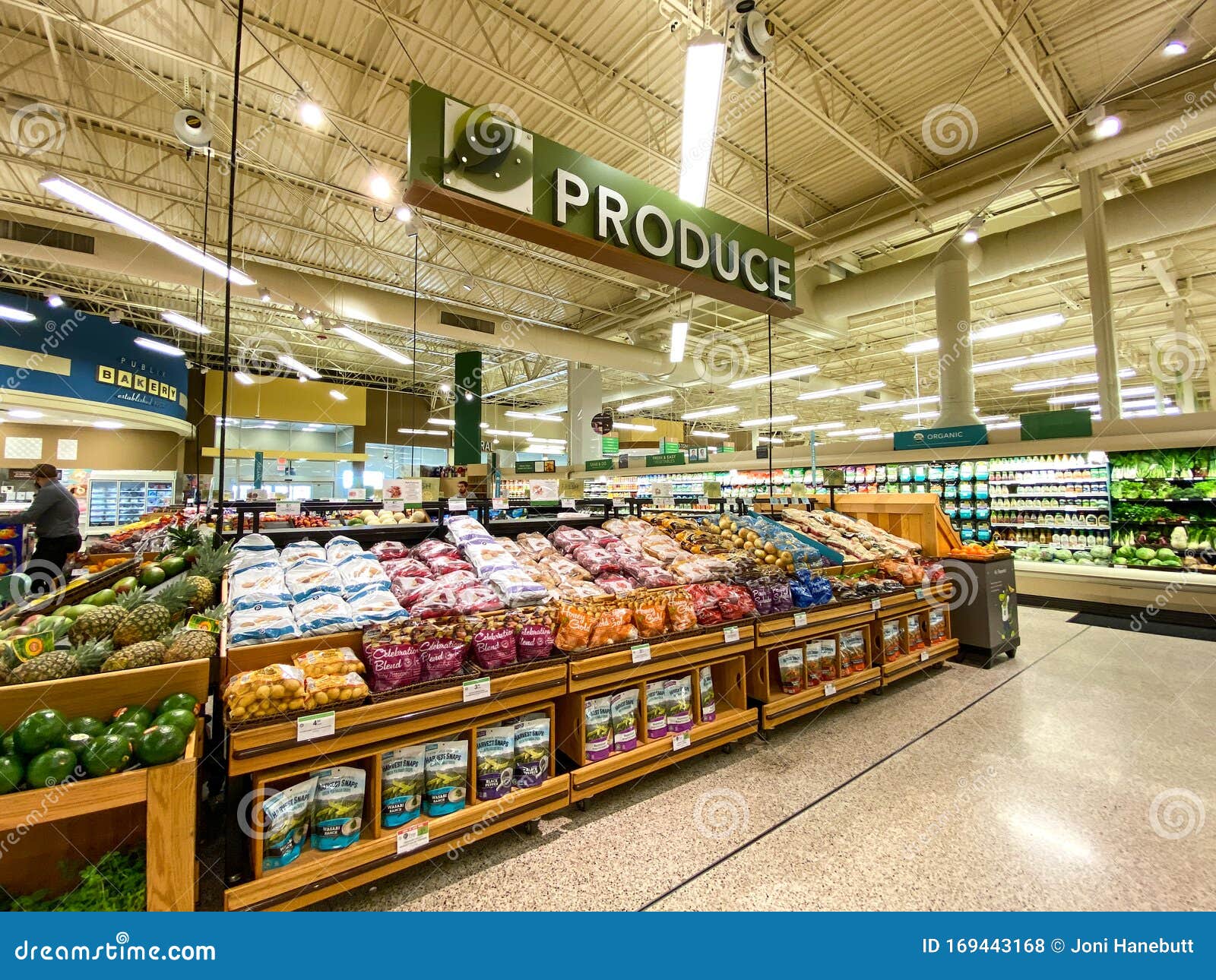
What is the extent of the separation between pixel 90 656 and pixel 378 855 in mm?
1096

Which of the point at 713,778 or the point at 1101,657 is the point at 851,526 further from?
the point at 713,778

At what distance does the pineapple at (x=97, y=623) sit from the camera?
1742 millimetres

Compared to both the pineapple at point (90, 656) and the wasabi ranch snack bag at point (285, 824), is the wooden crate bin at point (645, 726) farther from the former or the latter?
the pineapple at point (90, 656)

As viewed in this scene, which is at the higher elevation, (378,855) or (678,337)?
(678,337)

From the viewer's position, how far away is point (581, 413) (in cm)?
1343

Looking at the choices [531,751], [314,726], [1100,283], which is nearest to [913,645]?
[531,751]

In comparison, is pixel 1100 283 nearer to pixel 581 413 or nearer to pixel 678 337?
pixel 678 337

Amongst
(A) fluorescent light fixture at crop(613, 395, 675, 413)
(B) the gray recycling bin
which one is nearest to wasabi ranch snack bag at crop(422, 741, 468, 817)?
(B) the gray recycling bin

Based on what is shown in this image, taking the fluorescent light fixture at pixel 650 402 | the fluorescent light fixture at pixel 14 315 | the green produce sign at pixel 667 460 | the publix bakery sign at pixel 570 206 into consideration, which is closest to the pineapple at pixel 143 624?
the publix bakery sign at pixel 570 206

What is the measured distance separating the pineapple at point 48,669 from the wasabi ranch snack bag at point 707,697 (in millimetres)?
2446

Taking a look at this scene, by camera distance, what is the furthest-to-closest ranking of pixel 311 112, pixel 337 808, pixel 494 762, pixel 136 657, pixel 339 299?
pixel 339 299
pixel 311 112
pixel 494 762
pixel 337 808
pixel 136 657

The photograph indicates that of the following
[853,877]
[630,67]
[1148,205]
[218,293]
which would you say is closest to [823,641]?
[853,877]

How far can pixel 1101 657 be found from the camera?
4.63m

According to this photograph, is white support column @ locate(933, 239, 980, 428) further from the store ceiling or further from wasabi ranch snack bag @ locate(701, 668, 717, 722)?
wasabi ranch snack bag @ locate(701, 668, 717, 722)
